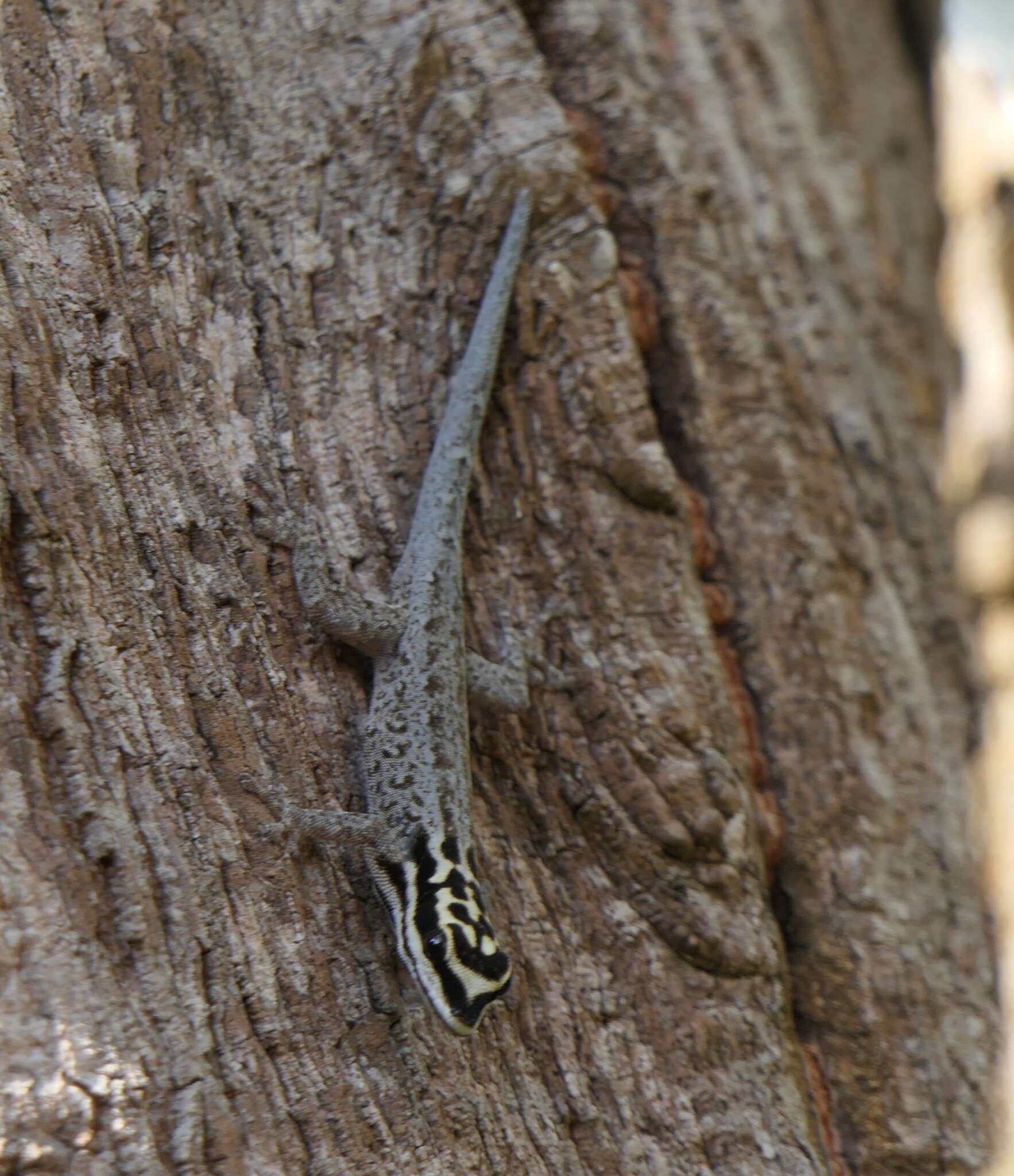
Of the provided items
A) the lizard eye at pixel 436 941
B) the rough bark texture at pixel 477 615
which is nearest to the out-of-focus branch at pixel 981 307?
the rough bark texture at pixel 477 615

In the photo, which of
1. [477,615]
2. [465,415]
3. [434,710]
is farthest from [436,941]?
[465,415]

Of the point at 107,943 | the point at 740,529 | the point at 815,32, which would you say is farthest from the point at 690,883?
the point at 815,32

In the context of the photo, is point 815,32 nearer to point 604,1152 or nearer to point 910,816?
point 910,816

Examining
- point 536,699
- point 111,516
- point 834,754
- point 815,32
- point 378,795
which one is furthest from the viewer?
point 815,32

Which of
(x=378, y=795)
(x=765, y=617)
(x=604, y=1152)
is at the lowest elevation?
(x=604, y=1152)

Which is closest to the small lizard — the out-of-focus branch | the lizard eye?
the lizard eye

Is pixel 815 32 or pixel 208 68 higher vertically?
pixel 815 32

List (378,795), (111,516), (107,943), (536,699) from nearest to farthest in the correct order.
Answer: (107,943) → (111,516) → (378,795) → (536,699)

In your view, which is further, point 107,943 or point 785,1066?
point 785,1066
